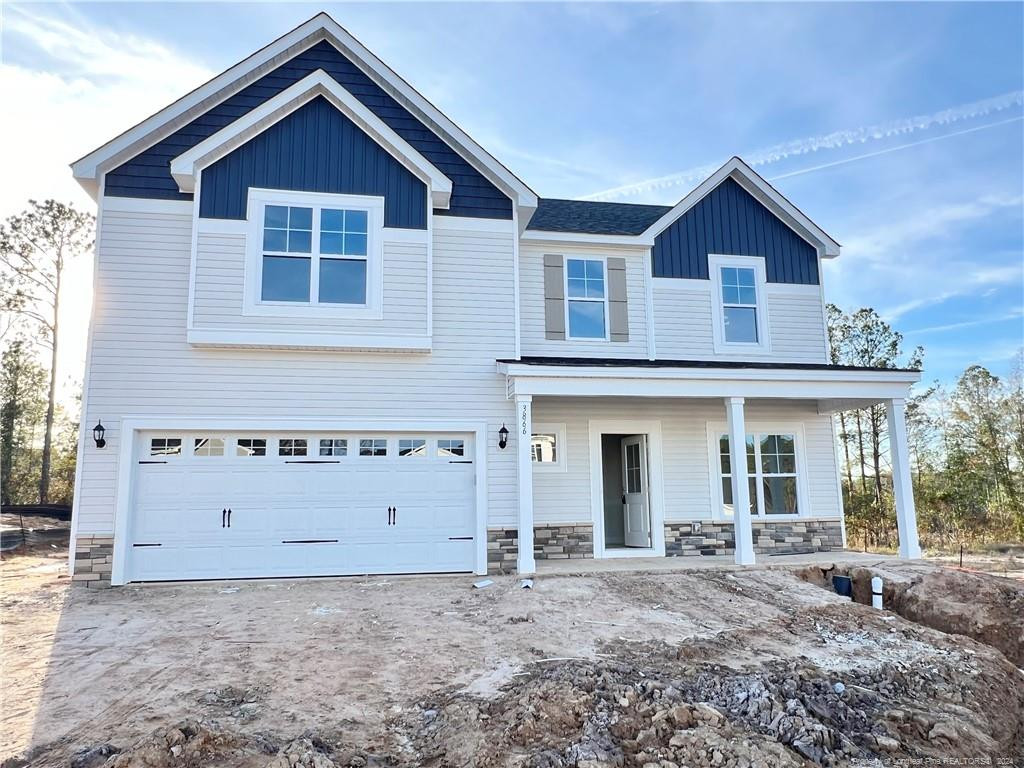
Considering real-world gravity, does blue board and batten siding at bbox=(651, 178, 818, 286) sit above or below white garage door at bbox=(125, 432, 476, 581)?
above

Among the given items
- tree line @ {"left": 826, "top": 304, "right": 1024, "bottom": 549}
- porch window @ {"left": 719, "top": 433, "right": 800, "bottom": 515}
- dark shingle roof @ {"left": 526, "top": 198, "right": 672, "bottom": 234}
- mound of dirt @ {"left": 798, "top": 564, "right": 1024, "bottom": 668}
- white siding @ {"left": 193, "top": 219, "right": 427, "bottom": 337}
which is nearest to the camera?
mound of dirt @ {"left": 798, "top": 564, "right": 1024, "bottom": 668}

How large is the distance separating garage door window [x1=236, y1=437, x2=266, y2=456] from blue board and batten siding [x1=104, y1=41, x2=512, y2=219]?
3861mm

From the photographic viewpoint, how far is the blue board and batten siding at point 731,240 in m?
11.5

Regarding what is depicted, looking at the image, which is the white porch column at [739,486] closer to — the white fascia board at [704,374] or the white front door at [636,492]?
the white fascia board at [704,374]

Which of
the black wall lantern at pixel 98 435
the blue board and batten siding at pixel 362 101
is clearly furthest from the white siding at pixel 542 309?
the black wall lantern at pixel 98 435

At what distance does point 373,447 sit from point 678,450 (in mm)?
5488

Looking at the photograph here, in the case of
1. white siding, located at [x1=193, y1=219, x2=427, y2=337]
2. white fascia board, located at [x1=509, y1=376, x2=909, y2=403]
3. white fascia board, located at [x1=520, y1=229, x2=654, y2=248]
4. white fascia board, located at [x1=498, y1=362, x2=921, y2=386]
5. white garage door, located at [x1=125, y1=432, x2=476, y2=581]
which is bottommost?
white garage door, located at [x1=125, y1=432, x2=476, y2=581]

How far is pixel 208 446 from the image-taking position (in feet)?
29.1

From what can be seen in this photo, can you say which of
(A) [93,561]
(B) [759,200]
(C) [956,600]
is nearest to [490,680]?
(A) [93,561]

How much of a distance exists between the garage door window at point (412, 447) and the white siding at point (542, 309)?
2.54 m

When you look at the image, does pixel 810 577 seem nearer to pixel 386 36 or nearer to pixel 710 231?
pixel 710 231

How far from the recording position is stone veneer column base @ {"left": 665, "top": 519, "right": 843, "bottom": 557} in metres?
10.7

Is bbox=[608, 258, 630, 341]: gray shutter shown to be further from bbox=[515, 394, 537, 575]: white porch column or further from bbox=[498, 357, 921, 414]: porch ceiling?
bbox=[515, 394, 537, 575]: white porch column

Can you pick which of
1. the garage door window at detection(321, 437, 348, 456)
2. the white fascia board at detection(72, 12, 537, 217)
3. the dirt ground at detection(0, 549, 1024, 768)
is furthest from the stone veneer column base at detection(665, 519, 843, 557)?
the white fascia board at detection(72, 12, 537, 217)
